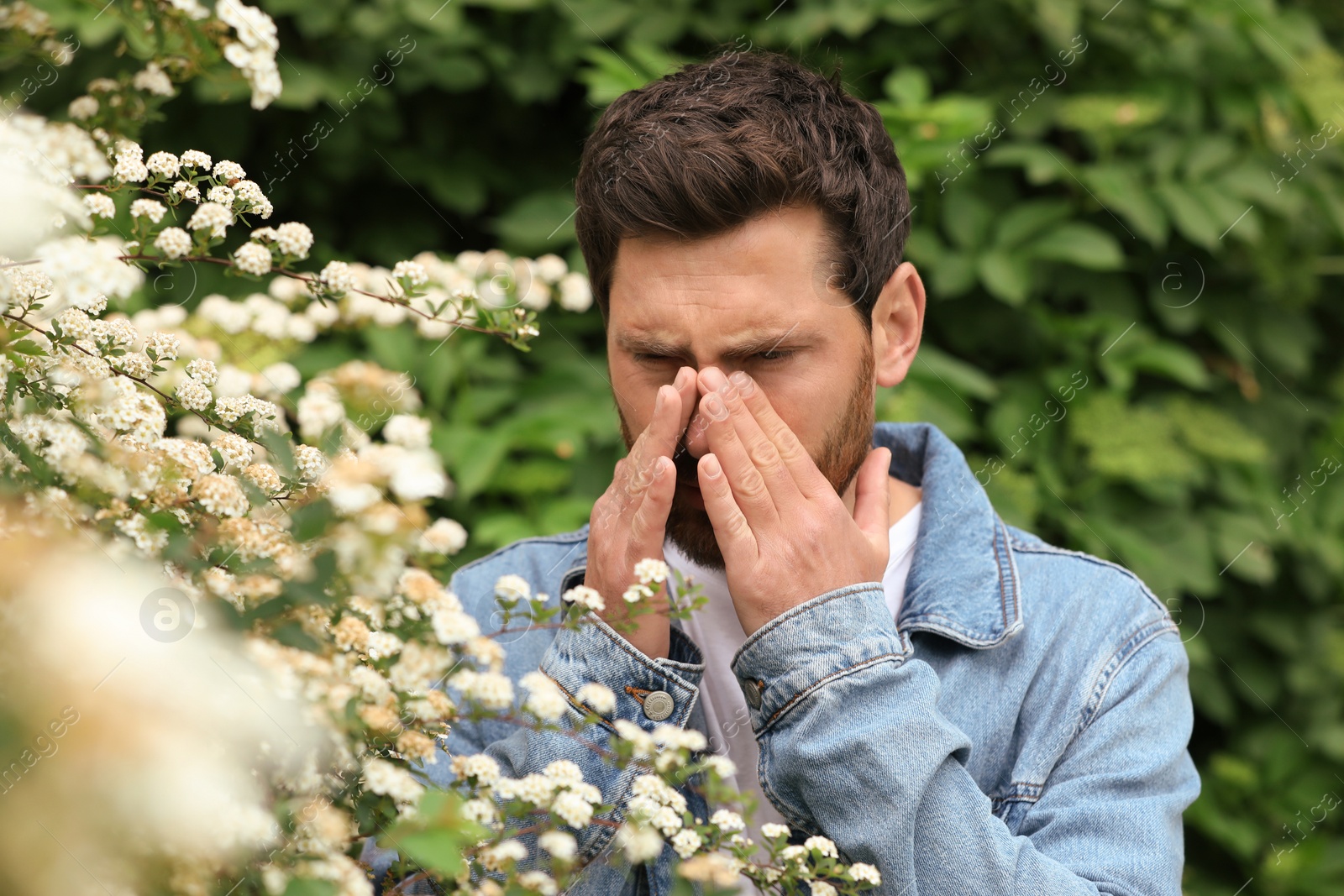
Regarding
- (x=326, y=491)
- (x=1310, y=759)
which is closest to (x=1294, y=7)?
(x=1310, y=759)

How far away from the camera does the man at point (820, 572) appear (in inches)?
45.8

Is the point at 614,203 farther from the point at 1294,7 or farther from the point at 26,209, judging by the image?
the point at 1294,7

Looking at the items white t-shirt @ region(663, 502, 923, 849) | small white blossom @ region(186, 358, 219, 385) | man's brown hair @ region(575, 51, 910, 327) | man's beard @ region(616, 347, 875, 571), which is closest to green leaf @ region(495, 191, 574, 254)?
man's brown hair @ region(575, 51, 910, 327)

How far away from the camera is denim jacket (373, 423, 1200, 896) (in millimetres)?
1144

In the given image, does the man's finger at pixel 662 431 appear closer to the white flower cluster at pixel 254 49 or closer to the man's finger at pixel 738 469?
the man's finger at pixel 738 469

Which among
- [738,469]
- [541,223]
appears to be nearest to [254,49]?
[738,469]

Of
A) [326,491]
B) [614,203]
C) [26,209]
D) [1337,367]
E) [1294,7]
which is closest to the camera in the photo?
[26,209]

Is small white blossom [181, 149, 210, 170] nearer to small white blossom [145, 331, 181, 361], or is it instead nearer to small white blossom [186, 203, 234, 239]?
small white blossom [186, 203, 234, 239]

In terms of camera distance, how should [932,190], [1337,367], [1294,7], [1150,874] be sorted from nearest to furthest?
[1150,874] → [932,190] → [1294,7] → [1337,367]

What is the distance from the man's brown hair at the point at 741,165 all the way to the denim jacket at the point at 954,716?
0.40m

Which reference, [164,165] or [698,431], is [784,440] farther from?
[164,165]

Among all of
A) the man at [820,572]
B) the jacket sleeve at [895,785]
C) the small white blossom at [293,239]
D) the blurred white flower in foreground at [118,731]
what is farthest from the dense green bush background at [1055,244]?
the blurred white flower in foreground at [118,731]

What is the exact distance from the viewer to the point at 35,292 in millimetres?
830

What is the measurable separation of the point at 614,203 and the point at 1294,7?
2053 mm
